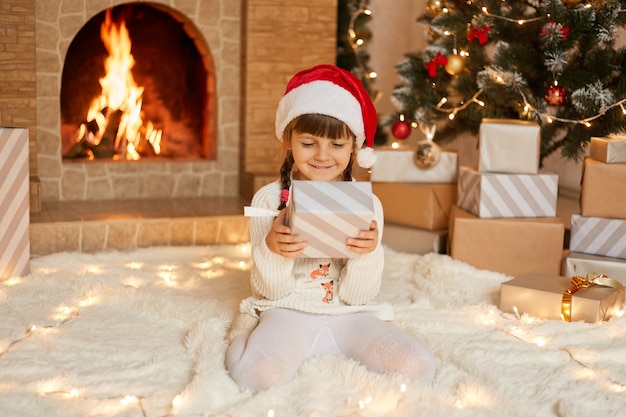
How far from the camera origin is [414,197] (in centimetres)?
273

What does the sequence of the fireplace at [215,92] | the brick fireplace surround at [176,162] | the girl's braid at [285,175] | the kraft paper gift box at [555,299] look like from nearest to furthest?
the girl's braid at [285,175], the kraft paper gift box at [555,299], the brick fireplace surround at [176,162], the fireplace at [215,92]

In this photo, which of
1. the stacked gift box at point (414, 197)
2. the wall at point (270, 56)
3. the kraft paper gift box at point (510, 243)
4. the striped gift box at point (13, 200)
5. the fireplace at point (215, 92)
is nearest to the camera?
the striped gift box at point (13, 200)

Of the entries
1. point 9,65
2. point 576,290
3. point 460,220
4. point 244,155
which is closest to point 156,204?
point 244,155

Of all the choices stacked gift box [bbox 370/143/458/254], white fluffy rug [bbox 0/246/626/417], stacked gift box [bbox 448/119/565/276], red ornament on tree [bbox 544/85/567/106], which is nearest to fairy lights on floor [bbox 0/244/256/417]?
white fluffy rug [bbox 0/246/626/417]

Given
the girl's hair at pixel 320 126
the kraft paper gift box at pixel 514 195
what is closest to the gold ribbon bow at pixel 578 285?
the kraft paper gift box at pixel 514 195

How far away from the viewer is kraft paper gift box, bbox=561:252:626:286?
2309 millimetres

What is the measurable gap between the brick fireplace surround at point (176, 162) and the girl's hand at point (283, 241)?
4.01ft

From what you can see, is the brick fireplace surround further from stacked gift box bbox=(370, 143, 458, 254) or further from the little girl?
the little girl

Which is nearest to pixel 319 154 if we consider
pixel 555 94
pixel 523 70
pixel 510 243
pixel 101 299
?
pixel 101 299

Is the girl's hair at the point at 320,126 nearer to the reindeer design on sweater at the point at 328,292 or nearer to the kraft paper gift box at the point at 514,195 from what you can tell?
the reindeer design on sweater at the point at 328,292

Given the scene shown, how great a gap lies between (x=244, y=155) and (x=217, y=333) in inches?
59.4

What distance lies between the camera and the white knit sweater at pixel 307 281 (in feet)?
5.72

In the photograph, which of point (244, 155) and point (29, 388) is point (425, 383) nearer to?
point (29, 388)

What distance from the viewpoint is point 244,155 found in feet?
10.8
